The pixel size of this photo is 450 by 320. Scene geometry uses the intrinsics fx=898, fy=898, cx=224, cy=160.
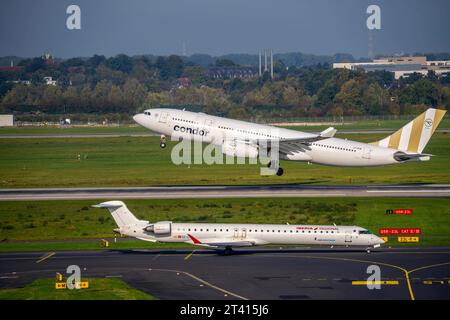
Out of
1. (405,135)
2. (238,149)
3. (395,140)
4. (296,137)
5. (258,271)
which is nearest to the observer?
(258,271)

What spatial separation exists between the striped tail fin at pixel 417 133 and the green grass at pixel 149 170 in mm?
11135

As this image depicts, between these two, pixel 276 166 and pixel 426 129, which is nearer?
pixel 426 129

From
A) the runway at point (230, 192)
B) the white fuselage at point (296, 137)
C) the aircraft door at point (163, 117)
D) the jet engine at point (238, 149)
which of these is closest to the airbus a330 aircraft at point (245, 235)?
the runway at point (230, 192)

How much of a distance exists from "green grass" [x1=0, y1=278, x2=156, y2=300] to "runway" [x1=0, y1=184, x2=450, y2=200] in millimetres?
37333

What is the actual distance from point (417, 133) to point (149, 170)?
147 ft

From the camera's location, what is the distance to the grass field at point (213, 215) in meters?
89.1

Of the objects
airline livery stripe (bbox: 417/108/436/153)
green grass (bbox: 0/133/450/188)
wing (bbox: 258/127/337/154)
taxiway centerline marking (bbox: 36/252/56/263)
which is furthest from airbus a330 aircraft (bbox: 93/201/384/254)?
green grass (bbox: 0/133/450/188)

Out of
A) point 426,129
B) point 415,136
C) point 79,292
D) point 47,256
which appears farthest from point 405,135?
point 79,292

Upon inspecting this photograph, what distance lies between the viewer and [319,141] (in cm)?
11088

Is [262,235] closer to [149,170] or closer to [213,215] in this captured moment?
[213,215]

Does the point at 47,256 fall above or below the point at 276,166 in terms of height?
below

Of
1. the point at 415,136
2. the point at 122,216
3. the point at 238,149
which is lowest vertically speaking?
the point at 122,216
